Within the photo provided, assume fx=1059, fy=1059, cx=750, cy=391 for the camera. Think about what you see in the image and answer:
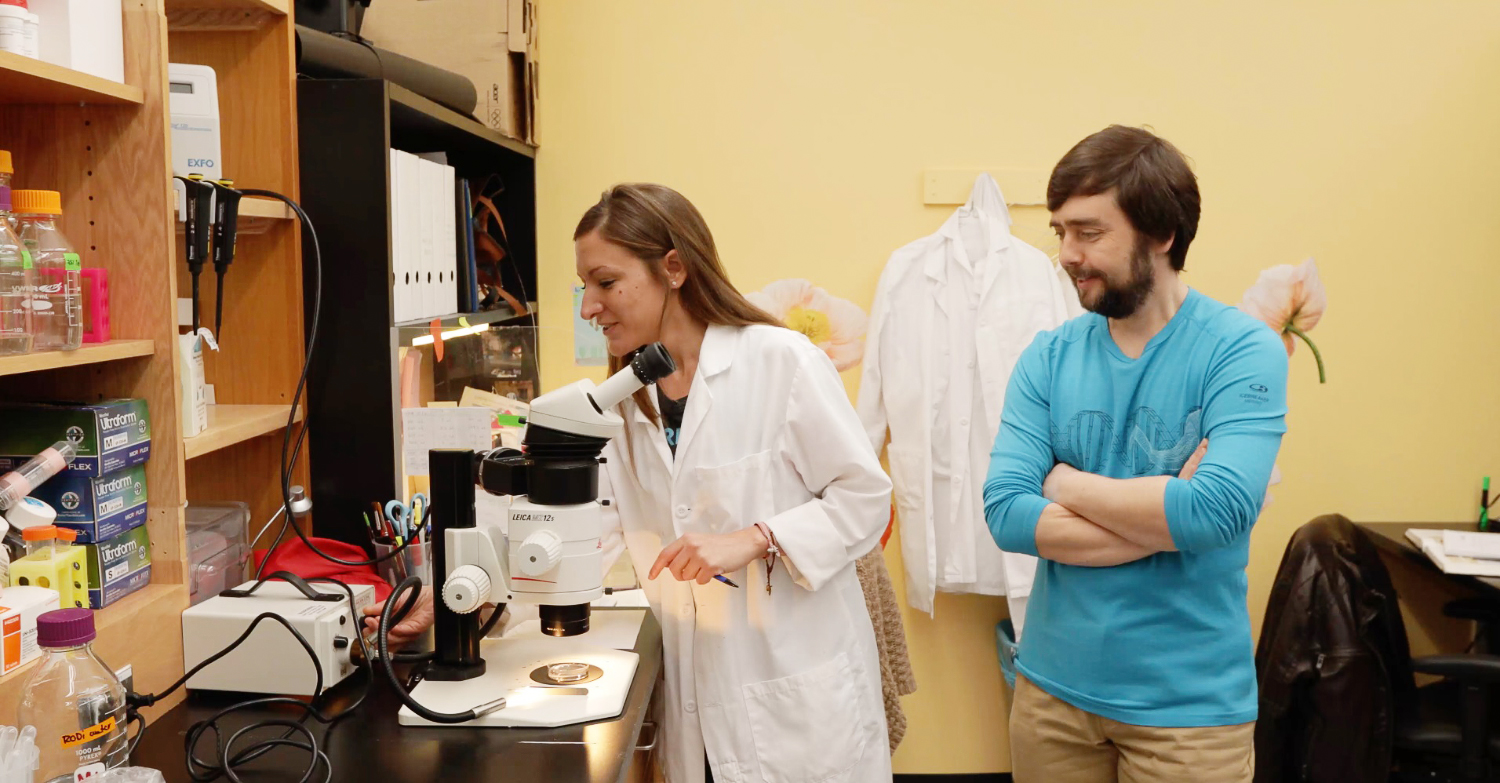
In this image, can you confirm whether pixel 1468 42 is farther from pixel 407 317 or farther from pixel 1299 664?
pixel 407 317

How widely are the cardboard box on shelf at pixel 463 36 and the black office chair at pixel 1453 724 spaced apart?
233 cm

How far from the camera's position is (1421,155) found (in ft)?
9.45

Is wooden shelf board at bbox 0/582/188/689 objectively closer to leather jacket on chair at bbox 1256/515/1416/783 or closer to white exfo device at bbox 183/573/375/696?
white exfo device at bbox 183/573/375/696

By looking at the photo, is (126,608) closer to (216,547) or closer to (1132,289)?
(216,547)

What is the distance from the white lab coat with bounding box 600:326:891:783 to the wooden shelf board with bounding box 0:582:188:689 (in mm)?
626

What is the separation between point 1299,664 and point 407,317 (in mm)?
1969

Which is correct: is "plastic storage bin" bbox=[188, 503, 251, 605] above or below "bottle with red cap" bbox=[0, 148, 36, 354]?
below

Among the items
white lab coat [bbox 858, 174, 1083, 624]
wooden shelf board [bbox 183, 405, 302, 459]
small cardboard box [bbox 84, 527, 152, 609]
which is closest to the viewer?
small cardboard box [bbox 84, 527, 152, 609]

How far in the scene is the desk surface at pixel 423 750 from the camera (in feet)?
3.66

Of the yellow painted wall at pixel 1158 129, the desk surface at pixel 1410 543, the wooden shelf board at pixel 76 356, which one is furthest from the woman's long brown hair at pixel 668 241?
the desk surface at pixel 1410 543

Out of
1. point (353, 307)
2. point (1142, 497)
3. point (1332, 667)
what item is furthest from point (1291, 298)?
point (353, 307)

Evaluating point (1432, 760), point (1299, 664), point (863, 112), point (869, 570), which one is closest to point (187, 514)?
point (869, 570)

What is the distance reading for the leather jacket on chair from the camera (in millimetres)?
2182

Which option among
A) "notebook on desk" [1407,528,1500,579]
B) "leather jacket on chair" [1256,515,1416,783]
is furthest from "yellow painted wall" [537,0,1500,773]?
"leather jacket on chair" [1256,515,1416,783]
